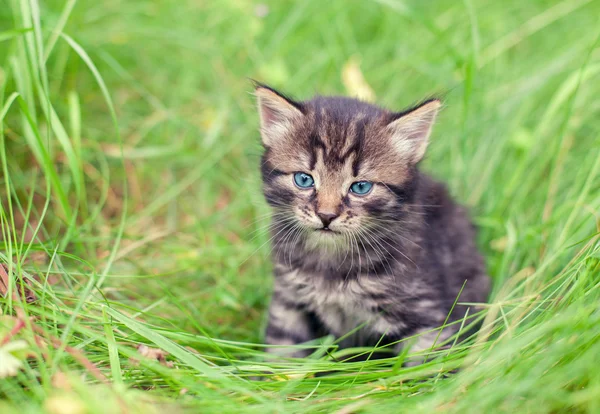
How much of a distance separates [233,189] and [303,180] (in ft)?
5.58

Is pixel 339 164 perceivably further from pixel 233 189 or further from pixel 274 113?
pixel 233 189

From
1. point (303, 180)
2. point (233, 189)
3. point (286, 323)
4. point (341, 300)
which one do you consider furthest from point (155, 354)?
point (233, 189)

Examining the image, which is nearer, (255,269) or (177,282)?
(177,282)

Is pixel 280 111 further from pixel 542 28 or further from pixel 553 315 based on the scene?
pixel 542 28

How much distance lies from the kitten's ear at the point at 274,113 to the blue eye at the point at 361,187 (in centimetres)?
44

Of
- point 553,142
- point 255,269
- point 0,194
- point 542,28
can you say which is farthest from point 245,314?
point 542,28

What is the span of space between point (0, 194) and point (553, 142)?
375cm

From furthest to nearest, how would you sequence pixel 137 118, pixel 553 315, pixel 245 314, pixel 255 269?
pixel 137 118 < pixel 255 269 < pixel 245 314 < pixel 553 315

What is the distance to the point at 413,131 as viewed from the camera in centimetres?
276

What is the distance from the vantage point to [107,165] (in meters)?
4.01

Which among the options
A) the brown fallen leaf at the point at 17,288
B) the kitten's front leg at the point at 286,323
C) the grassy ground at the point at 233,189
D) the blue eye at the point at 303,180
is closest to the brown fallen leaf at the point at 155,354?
the grassy ground at the point at 233,189

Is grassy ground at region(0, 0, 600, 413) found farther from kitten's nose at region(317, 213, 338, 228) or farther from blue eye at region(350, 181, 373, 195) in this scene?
blue eye at region(350, 181, 373, 195)

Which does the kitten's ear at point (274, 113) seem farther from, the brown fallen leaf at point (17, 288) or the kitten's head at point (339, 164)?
the brown fallen leaf at point (17, 288)

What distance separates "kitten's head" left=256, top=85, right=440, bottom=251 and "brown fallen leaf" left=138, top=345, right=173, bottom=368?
0.85 meters
